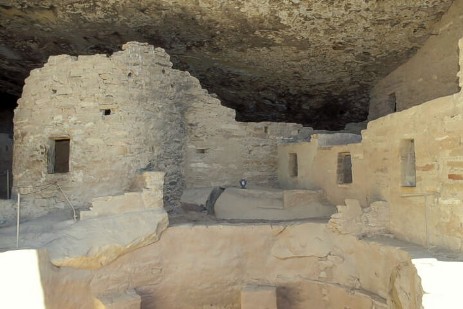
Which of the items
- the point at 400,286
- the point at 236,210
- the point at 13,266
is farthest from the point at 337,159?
the point at 13,266

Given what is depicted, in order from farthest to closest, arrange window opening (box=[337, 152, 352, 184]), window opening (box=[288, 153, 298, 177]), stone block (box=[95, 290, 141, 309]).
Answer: window opening (box=[288, 153, 298, 177]) → window opening (box=[337, 152, 352, 184]) → stone block (box=[95, 290, 141, 309])

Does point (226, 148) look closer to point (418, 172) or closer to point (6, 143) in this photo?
point (418, 172)

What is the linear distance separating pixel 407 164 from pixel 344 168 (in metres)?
1.85

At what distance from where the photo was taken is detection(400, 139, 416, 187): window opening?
586cm

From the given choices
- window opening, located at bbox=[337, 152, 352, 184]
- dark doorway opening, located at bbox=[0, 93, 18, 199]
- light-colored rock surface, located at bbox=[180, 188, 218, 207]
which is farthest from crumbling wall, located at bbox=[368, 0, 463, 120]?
dark doorway opening, located at bbox=[0, 93, 18, 199]

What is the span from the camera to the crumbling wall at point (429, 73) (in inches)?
309

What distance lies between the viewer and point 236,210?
7922mm

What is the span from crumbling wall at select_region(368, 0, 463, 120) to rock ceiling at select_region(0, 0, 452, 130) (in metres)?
0.19

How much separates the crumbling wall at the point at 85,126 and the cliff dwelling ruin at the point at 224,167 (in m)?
0.03

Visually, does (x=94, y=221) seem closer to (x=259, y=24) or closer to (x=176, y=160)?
(x=176, y=160)

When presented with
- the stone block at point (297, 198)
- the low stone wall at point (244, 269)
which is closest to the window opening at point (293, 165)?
the stone block at point (297, 198)

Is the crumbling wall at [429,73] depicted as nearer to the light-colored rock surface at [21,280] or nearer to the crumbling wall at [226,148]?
the crumbling wall at [226,148]

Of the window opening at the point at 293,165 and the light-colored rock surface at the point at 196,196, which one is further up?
the window opening at the point at 293,165

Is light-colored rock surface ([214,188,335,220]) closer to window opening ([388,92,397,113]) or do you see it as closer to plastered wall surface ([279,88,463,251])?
plastered wall surface ([279,88,463,251])
